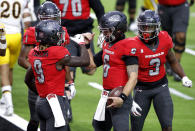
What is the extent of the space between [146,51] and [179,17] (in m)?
4.24

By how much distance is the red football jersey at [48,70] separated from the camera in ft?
19.8

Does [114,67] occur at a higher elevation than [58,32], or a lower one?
lower

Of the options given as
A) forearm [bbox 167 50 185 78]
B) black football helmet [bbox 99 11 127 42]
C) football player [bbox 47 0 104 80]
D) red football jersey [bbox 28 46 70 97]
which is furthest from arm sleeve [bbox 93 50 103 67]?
football player [bbox 47 0 104 80]

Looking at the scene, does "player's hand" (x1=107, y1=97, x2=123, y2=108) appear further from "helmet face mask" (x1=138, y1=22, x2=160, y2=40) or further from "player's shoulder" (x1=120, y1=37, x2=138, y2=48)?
"helmet face mask" (x1=138, y1=22, x2=160, y2=40)

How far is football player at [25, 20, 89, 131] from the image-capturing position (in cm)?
605

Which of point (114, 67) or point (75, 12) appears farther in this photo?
point (75, 12)

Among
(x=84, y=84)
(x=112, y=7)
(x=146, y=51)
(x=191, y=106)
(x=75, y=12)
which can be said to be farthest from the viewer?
(x=112, y=7)

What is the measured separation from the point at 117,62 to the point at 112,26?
398mm

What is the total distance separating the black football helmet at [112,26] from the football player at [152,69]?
1.03 ft

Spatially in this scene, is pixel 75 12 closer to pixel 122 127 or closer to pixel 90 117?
pixel 90 117

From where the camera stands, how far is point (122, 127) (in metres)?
6.24

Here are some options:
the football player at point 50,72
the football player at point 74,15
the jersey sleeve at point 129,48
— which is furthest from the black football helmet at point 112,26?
the football player at point 74,15

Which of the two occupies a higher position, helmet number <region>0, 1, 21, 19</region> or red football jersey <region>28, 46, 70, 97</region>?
helmet number <region>0, 1, 21, 19</region>

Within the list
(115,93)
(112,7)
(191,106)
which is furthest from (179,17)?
(112,7)
